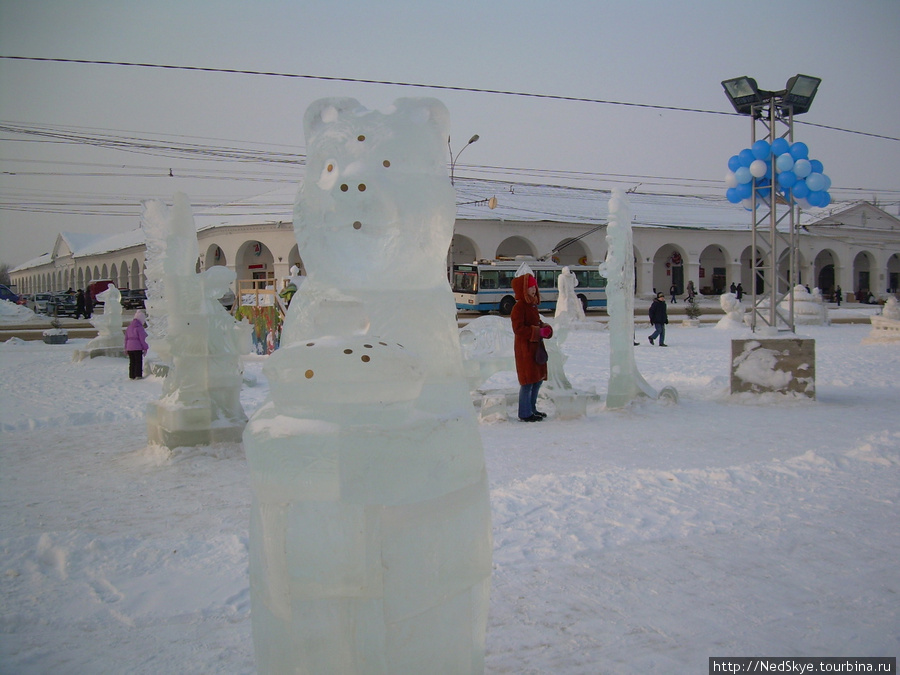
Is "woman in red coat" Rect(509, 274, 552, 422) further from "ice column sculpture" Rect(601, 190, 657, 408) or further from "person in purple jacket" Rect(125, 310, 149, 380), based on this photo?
"person in purple jacket" Rect(125, 310, 149, 380)

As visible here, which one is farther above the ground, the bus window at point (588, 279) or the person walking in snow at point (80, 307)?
the bus window at point (588, 279)

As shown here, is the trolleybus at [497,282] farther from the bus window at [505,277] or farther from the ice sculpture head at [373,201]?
the ice sculpture head at [373,201]

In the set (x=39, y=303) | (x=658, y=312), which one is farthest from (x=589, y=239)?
(x=39, y=303)

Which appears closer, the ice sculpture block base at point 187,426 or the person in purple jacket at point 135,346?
the ice sculpture block base at point 187,426

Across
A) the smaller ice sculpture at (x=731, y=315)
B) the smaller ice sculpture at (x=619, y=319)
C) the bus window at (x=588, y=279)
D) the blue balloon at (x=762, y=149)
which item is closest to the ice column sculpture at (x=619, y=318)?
the smaller ice sculpture at (x=619, y=319)

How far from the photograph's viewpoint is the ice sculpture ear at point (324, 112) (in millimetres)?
2326

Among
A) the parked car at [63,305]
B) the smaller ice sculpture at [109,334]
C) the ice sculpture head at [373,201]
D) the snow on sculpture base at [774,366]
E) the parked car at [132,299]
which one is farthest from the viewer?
the parked car at [132,299]

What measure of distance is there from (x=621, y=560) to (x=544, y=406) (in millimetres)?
4745

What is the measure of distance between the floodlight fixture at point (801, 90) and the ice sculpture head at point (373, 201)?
8512mm

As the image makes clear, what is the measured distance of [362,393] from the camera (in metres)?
1.82

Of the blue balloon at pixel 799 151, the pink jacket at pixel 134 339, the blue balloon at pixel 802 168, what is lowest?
the pink jacket at pixel 134 339

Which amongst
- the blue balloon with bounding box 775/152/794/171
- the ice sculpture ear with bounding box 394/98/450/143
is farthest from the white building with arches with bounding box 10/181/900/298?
the ice sculpture ear with bounding box 394/98/450/143

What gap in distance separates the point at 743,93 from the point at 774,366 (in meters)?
3.84

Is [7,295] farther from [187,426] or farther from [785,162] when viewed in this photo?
[785,162]
